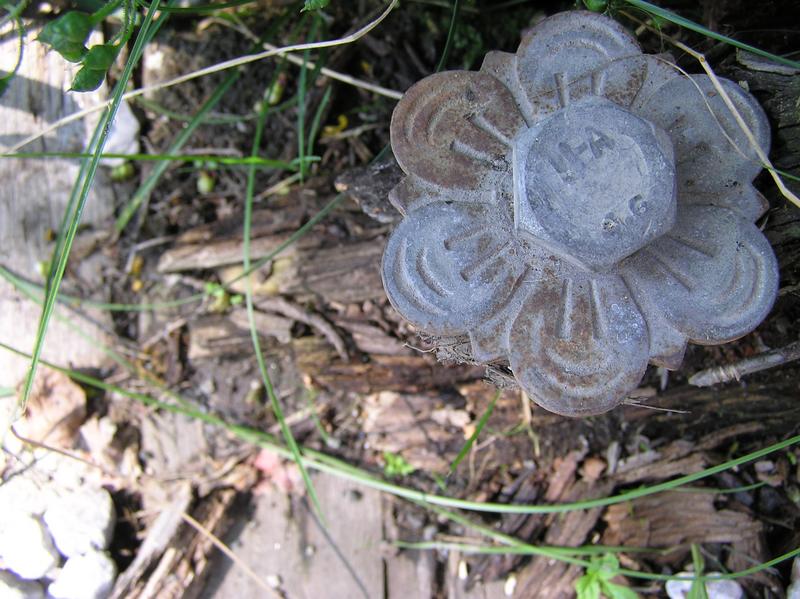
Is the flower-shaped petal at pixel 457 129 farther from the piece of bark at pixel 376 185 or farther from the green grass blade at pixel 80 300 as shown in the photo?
the green grass blade at pixel 80 300

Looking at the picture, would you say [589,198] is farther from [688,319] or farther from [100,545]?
[100,545]

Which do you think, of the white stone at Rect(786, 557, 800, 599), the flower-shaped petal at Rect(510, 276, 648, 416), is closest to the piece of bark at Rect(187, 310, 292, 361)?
the flower-shaped petal at Rect(510, 276, 648, 416)

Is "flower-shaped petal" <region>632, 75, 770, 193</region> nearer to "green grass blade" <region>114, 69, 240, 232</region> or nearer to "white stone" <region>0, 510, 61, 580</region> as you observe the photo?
"green grass blade" <region>114, 69, 240, 232</region>

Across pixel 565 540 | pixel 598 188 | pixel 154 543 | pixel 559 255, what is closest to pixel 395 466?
pixel 565 540

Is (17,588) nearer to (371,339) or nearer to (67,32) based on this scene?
(371,339)

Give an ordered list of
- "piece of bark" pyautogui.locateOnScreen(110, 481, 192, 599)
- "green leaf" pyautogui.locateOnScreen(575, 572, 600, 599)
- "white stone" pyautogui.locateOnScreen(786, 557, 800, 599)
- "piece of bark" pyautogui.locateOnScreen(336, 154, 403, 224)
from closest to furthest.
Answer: "piece of bark" pyautogui.locateOnScreen(336, 154, 403, 224) < "white stone" pyautogui.locateOnScreen(786, 557, 800, 599) < "green leaf" pyautogui.locateOnScreen(575, 572, 600, 599) < "piece of bark" pyautogui.locateOnScreen(110, 481, 192, 599)

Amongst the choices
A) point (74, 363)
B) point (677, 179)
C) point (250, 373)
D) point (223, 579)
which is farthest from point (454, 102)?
point (223, 579)
